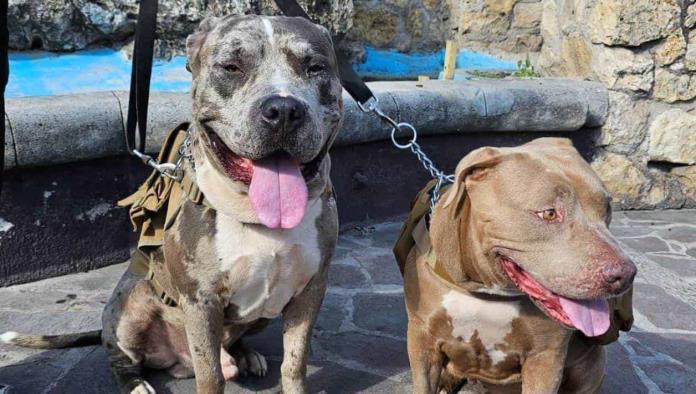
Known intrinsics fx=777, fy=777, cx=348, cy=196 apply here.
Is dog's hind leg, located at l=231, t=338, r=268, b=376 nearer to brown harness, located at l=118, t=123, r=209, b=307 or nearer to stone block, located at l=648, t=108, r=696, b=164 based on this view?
brown harness, located at l=118, t=123, r=209, b=307

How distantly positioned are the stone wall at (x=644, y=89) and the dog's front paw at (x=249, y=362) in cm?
363

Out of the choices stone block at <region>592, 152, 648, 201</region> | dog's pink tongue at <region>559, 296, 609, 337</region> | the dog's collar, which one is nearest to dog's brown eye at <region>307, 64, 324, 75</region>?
the dog's collar

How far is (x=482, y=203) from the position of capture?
250 centimetres

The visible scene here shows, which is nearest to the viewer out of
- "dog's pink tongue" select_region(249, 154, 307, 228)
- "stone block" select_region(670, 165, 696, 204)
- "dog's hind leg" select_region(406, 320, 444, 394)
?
"dog's pink tongue" select_region(249, 154, 307, 228)

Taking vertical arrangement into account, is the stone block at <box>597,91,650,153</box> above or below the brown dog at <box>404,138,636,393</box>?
below

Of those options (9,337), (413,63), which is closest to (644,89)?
(413,63)

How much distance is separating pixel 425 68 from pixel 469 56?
0.44 meters

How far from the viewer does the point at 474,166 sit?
99.0 inches

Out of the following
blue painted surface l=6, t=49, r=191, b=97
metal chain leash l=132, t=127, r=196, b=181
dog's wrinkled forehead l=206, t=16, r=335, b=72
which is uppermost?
dog's wrinkled forehead l=206, t=16, r=335, b=72

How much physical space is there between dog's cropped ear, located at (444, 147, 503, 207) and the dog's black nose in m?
0.55

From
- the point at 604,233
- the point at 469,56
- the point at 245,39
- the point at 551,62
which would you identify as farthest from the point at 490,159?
the point at 469,56

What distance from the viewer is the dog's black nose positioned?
2414 mm

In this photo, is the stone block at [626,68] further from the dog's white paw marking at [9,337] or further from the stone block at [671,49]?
the dog's white paw marking at [9,337]

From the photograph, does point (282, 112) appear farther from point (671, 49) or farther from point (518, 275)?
point (671, 49)
